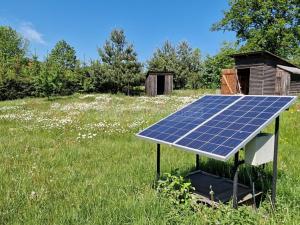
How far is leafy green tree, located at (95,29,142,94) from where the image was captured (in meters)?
46.9

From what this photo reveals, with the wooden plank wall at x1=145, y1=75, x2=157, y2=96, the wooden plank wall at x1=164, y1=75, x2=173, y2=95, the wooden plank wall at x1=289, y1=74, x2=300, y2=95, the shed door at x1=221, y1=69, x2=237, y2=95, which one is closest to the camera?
the shed door at x1=221, y1=69, x2=237, y2=95

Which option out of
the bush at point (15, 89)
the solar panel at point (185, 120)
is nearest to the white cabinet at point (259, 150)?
the solar panel at point (185, 120)

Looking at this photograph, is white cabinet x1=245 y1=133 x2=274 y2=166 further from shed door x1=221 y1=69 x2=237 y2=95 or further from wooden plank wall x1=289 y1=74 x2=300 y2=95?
wooden plank wall x1=289 y1=74 x2=300 y2=95

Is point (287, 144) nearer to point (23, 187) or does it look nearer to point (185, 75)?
point (23, 187)

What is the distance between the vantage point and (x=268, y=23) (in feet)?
166

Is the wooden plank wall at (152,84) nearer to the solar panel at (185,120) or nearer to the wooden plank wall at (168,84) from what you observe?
the wooden plank wall at (168,84)

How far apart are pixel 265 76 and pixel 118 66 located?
23188 mm

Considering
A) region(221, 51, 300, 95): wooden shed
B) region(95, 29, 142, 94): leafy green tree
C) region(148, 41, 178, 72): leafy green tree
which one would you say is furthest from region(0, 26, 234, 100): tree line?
region(221, 51, 300, 95): wooden shed

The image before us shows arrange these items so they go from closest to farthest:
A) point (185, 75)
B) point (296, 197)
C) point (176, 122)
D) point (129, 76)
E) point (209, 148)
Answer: point (209, 148), point (296, 197), point (176, 122), point (129, 76), point (185, 75)

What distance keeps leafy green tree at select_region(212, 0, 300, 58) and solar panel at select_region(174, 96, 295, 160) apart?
151 feet

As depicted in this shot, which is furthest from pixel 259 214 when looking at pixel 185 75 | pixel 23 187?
pixel 185 75

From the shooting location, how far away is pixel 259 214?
5.42m

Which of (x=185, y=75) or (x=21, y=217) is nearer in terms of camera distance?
(x=21, y=217)

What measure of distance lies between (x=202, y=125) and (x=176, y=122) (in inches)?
34.1
